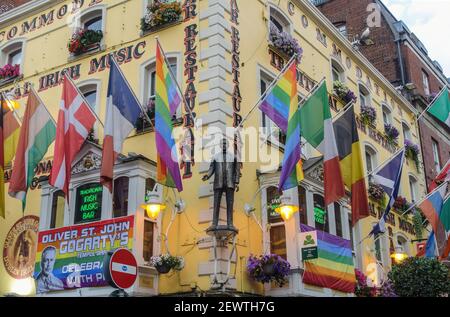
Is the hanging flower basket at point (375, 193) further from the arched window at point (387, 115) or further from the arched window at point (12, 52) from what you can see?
the arched window at point (12, 52)

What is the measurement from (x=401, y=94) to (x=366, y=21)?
597 centimetres

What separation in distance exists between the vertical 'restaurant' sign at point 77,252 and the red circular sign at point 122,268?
323 centimetres

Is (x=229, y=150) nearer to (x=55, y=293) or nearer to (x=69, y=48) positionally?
(x=55, y=293)

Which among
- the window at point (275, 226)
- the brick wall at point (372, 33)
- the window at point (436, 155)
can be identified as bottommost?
the window at point (275, 226)

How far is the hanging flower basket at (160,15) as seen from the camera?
17.2 metres

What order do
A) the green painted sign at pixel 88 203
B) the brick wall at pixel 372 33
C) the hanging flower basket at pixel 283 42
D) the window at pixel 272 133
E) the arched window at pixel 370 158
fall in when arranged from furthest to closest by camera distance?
1. the brick wall at pixel 372 33
2. the arched window at pixel 370 158
3. the hanging flower basket at pixel 283 42
4. the window at pixel 272 133
5. the green painted sign at pixel 88 203

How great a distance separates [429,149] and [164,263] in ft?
64.8

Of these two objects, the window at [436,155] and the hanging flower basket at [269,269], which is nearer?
the hanging flower basket at [269,269]

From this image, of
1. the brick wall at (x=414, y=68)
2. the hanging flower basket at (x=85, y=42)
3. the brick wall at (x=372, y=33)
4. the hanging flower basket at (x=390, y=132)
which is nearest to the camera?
the hanging flower basket at (x=85, y=42)

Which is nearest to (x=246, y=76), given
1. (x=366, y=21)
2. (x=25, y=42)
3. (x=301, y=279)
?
(x=301, y=279)

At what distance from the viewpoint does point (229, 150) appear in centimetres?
1481

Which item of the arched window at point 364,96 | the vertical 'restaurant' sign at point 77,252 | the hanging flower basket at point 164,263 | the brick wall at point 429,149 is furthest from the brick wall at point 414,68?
the vertical 'restaurant' sign at point 77,252

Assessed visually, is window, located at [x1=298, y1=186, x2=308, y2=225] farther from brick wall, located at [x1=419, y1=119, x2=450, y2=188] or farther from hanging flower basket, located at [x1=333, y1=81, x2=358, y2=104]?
brick wall, located at [x1=419, y1=119, x2=450, y2=188]

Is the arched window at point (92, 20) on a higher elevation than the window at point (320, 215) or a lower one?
higher
